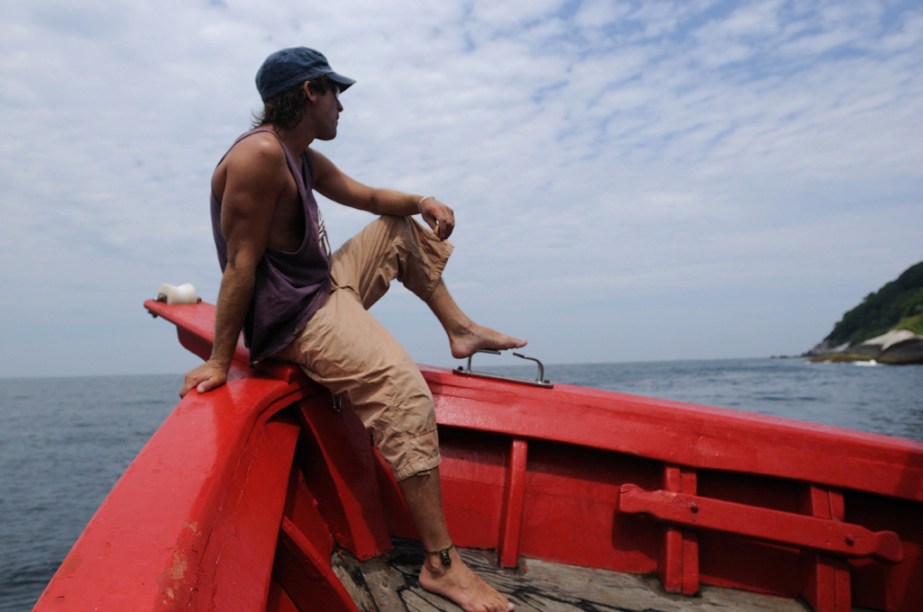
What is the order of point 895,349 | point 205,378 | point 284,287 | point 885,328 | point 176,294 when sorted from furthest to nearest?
1. point 885,328
2. point 895,349
3. point 176,294
4. point 284,287
5. point 205,378

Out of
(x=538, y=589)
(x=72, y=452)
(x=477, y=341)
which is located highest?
(x=477, y=341)

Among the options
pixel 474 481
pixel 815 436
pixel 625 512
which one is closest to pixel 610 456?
pixel 625 512

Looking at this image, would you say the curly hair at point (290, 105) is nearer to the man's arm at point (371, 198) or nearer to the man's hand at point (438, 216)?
the man's arm at point (371, 198)

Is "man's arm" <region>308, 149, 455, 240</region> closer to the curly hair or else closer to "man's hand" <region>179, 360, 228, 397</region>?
the curly hair

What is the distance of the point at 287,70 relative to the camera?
216 centimetres

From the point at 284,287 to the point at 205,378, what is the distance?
1.24ft

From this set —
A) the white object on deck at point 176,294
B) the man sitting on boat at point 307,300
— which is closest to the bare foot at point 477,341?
the man sitting on boat at point 307,300

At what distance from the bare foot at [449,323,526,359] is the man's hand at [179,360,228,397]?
109 centimetres

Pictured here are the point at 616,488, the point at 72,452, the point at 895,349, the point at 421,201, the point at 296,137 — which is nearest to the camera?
the point at 296,137

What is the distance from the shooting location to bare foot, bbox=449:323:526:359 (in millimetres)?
2818

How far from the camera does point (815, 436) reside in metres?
2.31

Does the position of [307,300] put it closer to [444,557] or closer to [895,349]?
[444,557]

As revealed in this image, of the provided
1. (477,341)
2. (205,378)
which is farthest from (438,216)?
(205,378)

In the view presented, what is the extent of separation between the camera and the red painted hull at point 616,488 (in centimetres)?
209
